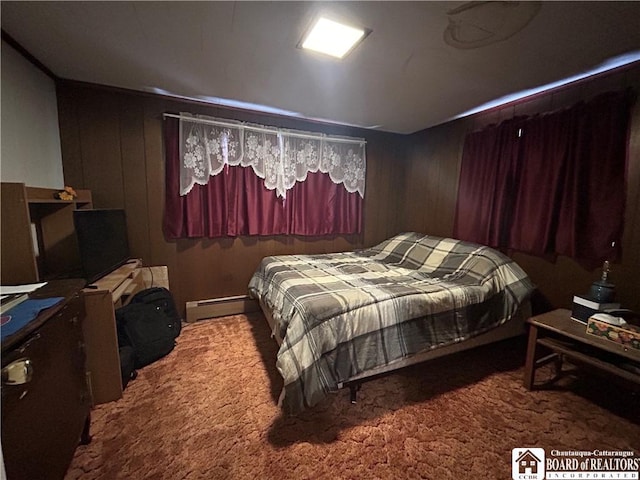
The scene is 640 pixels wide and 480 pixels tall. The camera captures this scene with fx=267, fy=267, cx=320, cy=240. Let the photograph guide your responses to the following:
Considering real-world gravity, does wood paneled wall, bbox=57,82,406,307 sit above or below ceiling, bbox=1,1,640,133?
below

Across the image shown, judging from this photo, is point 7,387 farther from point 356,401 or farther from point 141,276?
point 141,276

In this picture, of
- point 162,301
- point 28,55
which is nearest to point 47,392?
point 162,301

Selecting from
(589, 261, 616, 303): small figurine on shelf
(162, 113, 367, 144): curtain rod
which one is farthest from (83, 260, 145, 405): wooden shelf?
(589, 261, 616, 303): small figurine on shelf

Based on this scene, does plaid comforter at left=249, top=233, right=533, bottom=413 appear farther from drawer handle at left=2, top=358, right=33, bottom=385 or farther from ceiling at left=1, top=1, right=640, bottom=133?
ceiling at left=1, top=1, right=640, bottom=133

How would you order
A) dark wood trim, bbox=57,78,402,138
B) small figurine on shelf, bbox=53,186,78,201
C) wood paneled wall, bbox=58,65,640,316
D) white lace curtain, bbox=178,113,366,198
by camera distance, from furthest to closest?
white lace curtain, bbox=178,113,366,198 → dark wood trim, bbox=57,78,402,138 → wood paneled wall, bbox=58,65,640,316 → small figurine on shelf, bbox=53,186,78,201

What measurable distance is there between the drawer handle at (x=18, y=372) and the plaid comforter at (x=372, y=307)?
1.00 meters

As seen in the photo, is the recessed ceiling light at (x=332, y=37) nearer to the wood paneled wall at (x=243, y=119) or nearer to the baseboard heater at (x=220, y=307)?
the wood paneled wall at (x=243, y=119)

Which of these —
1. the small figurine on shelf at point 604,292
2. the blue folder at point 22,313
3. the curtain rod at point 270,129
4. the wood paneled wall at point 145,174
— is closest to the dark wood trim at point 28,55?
the wood paneled wall at point 145,174

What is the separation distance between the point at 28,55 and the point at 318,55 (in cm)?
196

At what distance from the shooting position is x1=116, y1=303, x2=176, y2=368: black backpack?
6.63 ft

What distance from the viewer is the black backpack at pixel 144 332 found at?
2020mm

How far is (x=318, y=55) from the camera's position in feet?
5.65

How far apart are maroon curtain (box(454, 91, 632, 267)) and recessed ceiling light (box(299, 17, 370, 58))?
175 centimetres

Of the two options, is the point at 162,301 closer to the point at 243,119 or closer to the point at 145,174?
the point at 145,174
